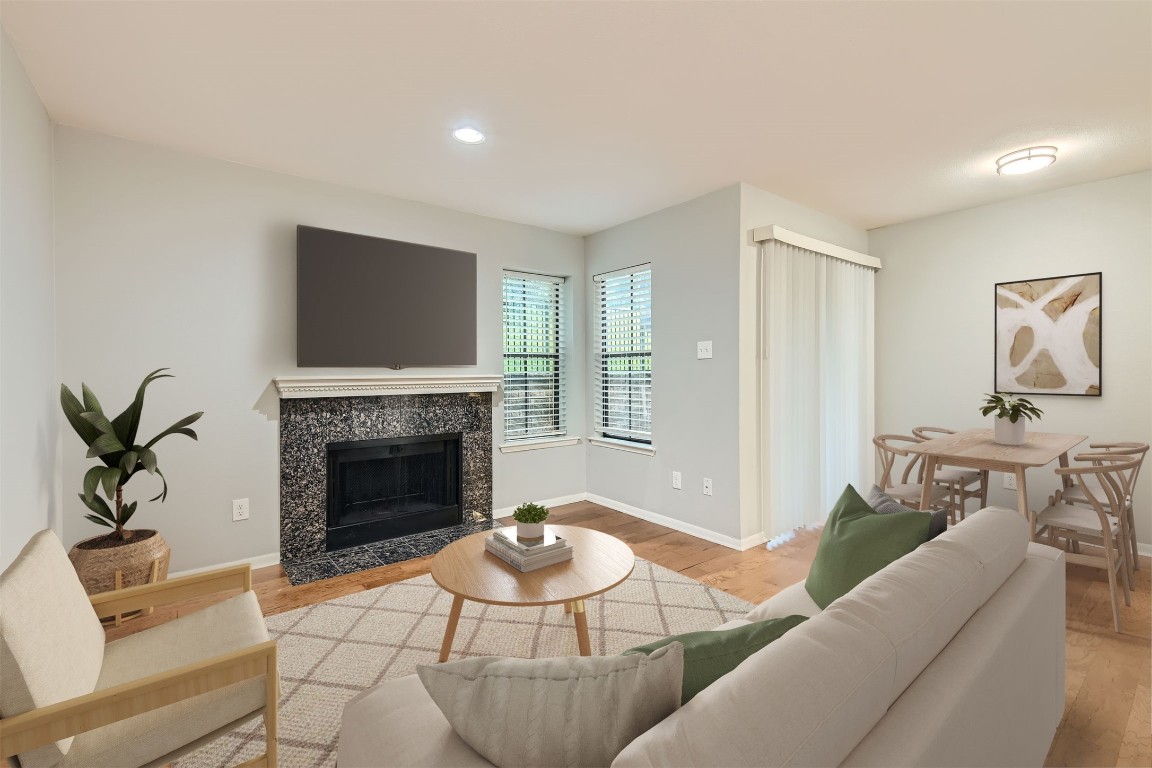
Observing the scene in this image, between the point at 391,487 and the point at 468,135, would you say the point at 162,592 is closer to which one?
the point at 391,487

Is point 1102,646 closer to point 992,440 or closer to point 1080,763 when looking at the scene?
point 1080,763

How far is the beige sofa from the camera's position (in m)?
0.69

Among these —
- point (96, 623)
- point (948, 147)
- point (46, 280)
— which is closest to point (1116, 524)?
point (948, 147)

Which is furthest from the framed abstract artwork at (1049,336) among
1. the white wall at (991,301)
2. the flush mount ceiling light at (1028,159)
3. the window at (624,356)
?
the window at (624,356)

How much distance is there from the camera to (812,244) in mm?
3879

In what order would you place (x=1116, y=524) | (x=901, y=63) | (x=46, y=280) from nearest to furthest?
(x=901, y=63) → (x=46, y=280) → (x=1116, y=524)

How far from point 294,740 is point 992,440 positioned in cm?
389

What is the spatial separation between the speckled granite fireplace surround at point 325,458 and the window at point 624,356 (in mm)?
1326

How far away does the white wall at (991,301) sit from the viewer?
3.43 metres

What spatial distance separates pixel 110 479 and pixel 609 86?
2.83 m

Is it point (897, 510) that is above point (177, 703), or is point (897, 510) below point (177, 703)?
above

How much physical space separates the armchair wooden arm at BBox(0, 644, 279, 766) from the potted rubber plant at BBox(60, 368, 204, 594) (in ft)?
5.05

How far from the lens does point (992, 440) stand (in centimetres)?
327

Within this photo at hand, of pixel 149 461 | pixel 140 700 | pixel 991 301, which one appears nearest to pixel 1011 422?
pixel 991 301
